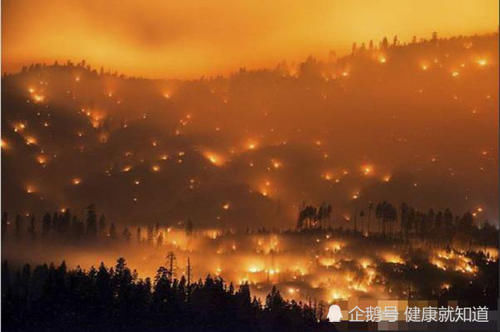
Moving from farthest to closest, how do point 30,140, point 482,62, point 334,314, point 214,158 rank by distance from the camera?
point 482,62, point 214,158, point 30,140, point 334,314

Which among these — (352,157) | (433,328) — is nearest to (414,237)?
(352,157)

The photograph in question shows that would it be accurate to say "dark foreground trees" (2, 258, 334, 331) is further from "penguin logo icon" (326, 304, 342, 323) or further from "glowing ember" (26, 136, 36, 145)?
"glowing ember" (26, 136, 36, 145)

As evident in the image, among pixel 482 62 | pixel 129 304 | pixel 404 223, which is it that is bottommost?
pixel 129 304

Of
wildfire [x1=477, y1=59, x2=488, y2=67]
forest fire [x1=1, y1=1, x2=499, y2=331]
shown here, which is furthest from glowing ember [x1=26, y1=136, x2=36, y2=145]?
wildfire [x1=477, y1=59, x2=488, y2=67]

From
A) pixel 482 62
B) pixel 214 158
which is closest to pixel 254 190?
pixel 214 158

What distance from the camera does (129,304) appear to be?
11.4 metres

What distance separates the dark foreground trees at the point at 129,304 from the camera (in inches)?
424

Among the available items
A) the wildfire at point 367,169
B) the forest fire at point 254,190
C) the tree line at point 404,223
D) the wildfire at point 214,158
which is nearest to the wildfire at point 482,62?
the forest fire at point 254,190

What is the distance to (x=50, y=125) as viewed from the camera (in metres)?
16.4

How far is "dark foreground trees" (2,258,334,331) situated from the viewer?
1077 centimetres

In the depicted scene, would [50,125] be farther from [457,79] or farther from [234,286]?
[457,79]

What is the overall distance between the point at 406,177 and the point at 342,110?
14.1 ft

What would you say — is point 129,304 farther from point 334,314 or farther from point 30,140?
point 30,140

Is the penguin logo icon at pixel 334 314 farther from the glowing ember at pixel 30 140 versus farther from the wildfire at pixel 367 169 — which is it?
the glowing ember at pixel 30 140
